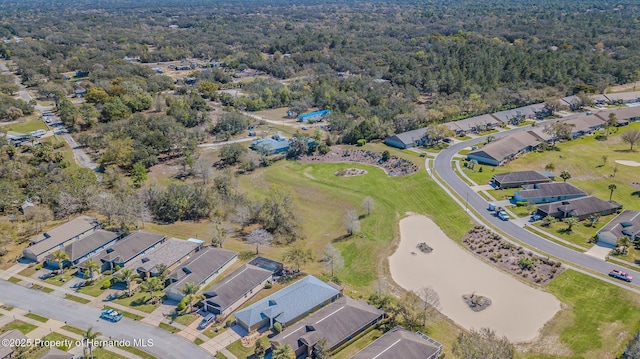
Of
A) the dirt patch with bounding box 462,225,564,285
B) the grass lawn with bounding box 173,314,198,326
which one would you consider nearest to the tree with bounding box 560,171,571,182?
the dirt patch with bounding box 462,225,564,285

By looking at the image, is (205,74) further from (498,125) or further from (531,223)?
(531,223)

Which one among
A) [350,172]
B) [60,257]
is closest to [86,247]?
[60,257]

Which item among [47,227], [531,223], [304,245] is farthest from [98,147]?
[531,223]

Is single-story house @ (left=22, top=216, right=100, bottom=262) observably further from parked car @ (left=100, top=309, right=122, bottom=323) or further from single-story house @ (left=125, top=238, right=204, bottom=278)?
parked car @ (left=100, top=309, right=122, bottom=323)

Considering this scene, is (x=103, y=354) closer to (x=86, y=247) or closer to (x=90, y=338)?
(x=90, y=338)

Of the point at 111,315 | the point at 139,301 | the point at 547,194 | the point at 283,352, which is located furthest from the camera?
the point at 547,194

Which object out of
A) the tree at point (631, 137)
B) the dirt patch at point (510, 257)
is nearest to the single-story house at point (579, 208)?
the dirt patch at point (510, 257)
